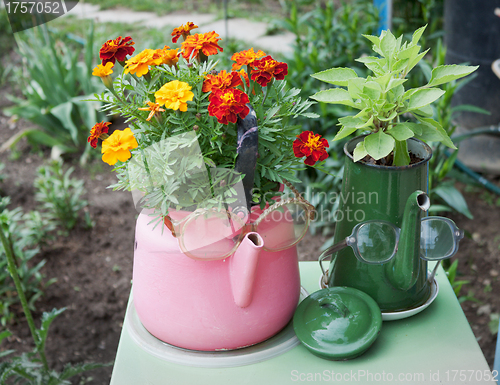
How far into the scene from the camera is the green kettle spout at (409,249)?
74 cm

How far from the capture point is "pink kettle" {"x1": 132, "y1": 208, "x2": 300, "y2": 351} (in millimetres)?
745

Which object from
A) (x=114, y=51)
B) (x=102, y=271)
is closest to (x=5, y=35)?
(x=102, y=271)

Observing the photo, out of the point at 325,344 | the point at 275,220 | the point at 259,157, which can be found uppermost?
the point at 259,157

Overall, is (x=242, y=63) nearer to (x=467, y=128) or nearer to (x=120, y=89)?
(x=120, y=89)

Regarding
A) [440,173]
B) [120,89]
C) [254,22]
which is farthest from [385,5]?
[254,22]

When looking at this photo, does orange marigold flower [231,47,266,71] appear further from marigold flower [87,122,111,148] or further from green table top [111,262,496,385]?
green table top [111,262,496,385]

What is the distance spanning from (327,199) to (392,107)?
4.43 feet

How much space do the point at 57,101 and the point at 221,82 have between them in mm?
2293

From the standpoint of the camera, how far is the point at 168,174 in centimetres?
67

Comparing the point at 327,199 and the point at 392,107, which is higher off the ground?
the point at 392,107

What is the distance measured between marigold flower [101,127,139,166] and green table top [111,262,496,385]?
38 centimetres

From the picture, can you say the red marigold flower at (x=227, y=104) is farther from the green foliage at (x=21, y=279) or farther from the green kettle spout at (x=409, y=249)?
the green foliage at (x=21, y=279)

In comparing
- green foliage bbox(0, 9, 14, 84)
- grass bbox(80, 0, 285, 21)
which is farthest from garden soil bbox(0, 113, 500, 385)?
grass bbox(80, 0, 285, 21)

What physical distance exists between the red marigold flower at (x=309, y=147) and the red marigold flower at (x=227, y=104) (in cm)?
11
